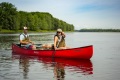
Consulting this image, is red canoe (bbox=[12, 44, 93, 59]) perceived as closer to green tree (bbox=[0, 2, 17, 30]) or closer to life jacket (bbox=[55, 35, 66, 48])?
life jacket (bbox=[55, 35, 66, 48])

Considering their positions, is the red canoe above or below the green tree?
below

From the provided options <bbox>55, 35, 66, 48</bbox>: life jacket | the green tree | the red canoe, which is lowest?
the red canoe

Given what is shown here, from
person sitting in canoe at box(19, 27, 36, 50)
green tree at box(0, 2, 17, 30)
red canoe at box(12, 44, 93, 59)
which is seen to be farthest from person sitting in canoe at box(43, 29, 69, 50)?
green tree at box(0, 2, 17, 30)

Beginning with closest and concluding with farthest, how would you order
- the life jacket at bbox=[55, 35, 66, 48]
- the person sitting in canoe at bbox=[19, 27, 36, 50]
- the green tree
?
the life jacket at bbox=[55, 35, 66, 48]
the person sitting in canoe at bbox=[19, 27, 36, 50]
the green tree

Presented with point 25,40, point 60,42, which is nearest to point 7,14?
point 25,40

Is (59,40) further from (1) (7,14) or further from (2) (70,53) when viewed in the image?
(1) (7,14)

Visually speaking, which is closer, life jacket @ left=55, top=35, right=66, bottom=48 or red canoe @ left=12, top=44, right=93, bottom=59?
red canoe @ left=12, top=44, right=93, bottom=59

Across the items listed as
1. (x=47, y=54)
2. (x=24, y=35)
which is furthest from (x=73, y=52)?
(x=24, y=35)

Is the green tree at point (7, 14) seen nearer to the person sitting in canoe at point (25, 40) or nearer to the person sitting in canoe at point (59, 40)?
the person sitting in canoe at point (25, 40)

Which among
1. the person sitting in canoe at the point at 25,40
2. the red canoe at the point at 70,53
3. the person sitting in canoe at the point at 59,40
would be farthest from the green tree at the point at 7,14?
the person sitting in canoe at the point at 59,40

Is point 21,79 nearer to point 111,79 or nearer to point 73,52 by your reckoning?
point 111,79

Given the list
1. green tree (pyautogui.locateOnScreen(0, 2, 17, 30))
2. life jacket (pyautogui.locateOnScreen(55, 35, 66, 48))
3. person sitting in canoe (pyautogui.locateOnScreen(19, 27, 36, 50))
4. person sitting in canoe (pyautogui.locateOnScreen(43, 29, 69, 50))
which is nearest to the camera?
person sitting in canoe (pyautogui.locateOnScreen(43, 29, 69, 50))

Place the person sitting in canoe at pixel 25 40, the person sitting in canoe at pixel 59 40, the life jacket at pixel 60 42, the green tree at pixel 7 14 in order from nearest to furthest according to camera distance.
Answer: the person sitting in canoe at pixel 59 40
the life jacket at pixel 60 42
the person sitting in canoe at pixel 25 40
the green tree at pixel 7 14

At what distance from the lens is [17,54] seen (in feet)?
88.8
